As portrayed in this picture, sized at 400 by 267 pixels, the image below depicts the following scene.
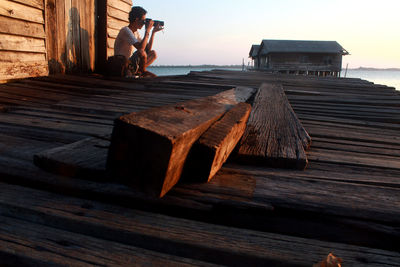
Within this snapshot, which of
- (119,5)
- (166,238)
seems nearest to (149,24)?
(119,5)

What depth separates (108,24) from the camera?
6.89 metres

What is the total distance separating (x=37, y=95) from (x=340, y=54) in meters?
34.9

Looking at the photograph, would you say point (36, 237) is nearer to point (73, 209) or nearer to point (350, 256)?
point (73, 209)

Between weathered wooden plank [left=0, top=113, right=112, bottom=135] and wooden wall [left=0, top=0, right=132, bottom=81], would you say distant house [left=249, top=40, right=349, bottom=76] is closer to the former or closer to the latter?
wooden wall [left=0, top=0, right=132, bottom=81]

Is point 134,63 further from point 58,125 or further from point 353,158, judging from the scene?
point 353,158

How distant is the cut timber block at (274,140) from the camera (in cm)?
138

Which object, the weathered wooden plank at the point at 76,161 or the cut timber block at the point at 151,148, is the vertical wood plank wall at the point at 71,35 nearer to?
the weathered wooden plank at the point at 76,161

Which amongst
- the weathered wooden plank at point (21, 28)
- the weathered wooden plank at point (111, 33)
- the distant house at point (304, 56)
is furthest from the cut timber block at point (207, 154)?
the distant house at point (304, 56)

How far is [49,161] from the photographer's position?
1128 millimetres

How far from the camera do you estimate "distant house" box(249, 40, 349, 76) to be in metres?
31.9

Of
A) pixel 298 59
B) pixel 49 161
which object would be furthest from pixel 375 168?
pixel 298 59

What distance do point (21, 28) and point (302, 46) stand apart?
3334 cm

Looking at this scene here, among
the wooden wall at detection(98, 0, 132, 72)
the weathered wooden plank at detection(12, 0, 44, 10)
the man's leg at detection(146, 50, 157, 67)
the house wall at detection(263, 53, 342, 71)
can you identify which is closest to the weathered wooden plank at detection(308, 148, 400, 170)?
the weathered wooden plank at detection(12, 0, 44, 10)

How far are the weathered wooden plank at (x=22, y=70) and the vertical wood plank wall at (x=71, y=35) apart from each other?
279mm
